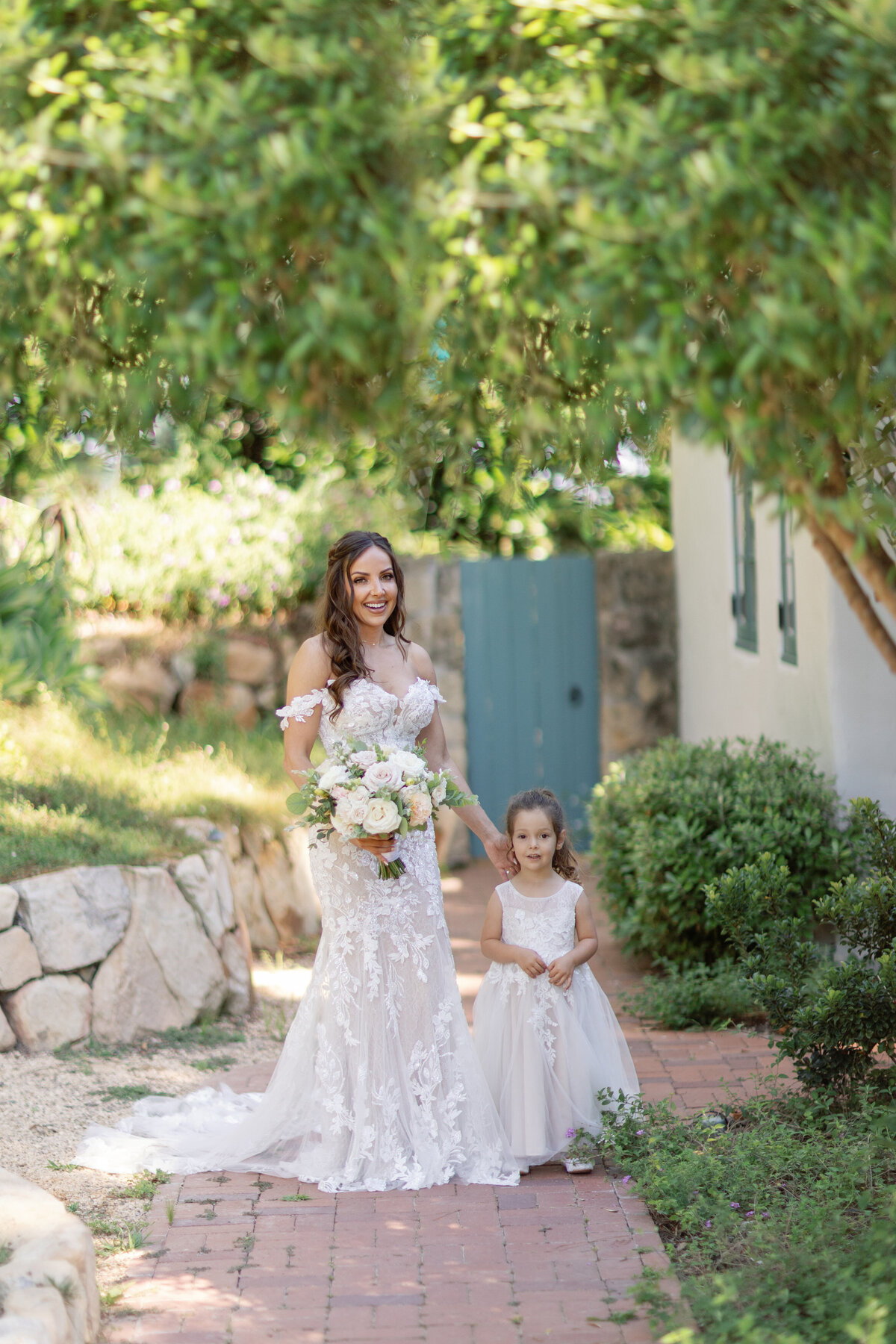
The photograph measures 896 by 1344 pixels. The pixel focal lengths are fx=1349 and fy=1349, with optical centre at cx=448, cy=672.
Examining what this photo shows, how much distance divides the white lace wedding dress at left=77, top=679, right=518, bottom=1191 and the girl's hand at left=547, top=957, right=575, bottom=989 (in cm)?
34

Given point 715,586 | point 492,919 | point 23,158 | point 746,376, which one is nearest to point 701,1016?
point 492,919

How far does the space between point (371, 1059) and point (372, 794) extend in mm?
942

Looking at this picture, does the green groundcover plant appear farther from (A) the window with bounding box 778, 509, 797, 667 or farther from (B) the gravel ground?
(A) the window with bounding box 778, 509, 797, 667

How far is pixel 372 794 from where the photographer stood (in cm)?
421

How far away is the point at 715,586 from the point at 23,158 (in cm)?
755

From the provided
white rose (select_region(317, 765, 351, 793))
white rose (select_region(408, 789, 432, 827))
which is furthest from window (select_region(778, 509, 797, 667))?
white rose (select_region(317, 765, 351, 793))

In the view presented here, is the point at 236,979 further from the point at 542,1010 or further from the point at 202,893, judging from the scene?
the point at 542,1010

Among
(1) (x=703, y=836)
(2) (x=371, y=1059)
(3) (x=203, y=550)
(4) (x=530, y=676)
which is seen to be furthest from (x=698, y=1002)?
(3) (x=203, y=550)

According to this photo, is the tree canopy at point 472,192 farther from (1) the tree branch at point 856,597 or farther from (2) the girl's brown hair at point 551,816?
(2) the girl's brown hair at point 551,816

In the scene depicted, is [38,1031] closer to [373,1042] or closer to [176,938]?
[176,938]

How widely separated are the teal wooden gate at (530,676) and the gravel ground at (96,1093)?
4.26m

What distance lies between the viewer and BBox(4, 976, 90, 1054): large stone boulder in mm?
5688

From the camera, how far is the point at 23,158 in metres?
2.15

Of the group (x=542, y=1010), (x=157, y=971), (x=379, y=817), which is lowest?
(x=157, y=971)
